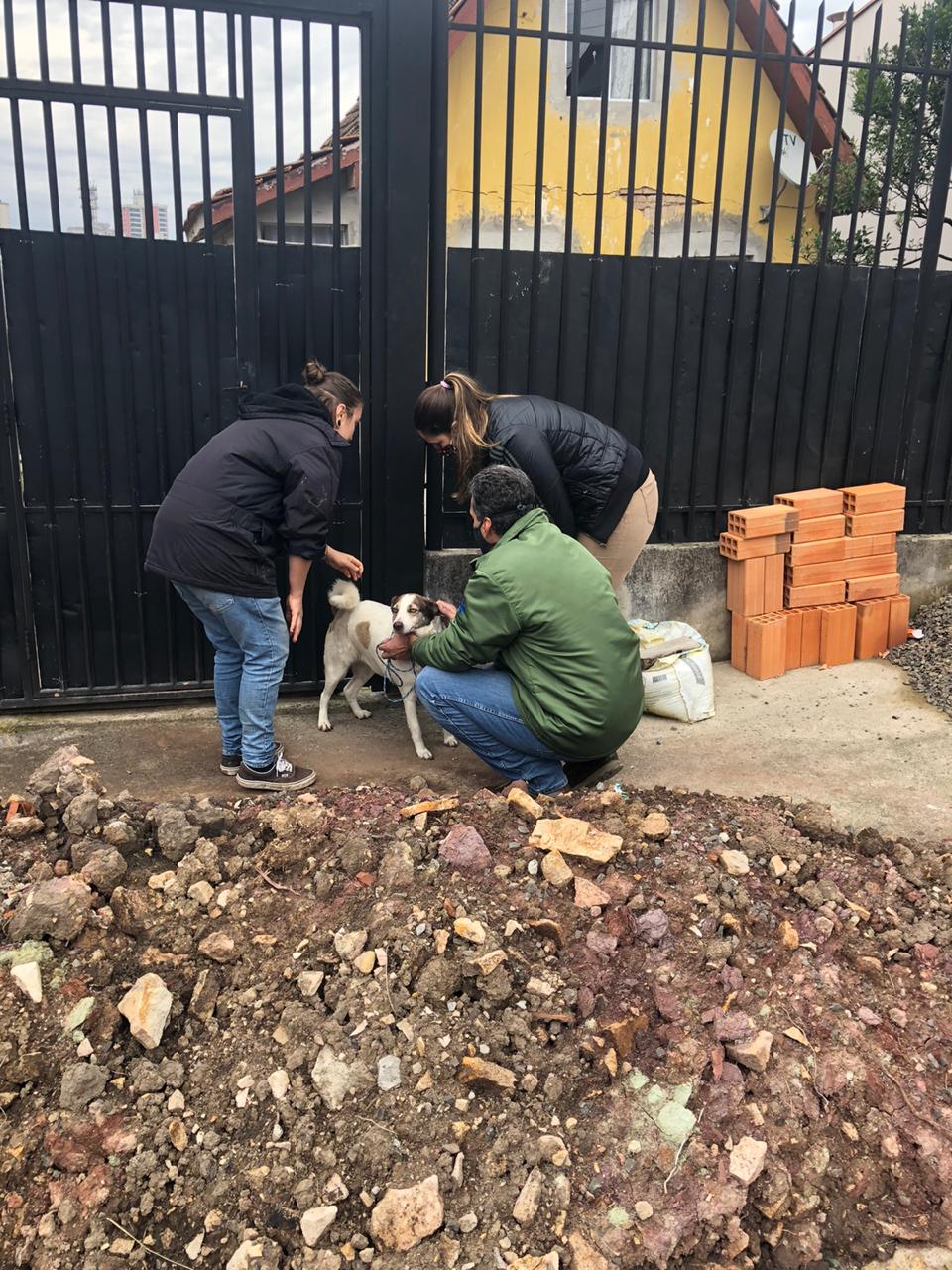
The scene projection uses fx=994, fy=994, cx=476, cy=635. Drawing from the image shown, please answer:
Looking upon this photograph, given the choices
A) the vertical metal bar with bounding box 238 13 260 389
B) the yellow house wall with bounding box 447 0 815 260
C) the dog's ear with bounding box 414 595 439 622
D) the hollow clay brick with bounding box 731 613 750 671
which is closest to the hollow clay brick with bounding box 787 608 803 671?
the hollow clay brick with bounding box 731 613 750 671

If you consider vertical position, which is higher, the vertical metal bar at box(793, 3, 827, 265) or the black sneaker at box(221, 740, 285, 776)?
the vertical metal bar at box(793, 3, 827, 265)

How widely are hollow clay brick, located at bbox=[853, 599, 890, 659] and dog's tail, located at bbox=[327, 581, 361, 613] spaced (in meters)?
3.23

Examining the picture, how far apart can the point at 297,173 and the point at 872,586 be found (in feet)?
13.8

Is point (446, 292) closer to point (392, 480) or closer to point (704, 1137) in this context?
point (392, 480)

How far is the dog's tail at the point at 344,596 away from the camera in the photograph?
17.1ft

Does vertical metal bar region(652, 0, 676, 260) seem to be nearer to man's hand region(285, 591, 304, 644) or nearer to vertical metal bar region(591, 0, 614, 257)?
vertical metal bar region(591, 0, 614, 257)

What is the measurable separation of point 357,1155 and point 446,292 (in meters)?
4.31

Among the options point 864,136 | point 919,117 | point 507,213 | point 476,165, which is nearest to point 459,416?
point 507,213

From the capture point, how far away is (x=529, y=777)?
446cm

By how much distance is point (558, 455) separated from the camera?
16.1 ft

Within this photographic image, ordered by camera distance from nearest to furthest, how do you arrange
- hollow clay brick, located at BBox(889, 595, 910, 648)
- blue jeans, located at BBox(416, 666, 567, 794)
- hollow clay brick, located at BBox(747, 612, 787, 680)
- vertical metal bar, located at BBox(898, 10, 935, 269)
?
blue jeans, located at BBox(416, 666, 567, 794), vertical metal bar, located at BBox(898, 10, 935, 269), hollow clay brick, located at BBox(747, 612, 787, 680), hollow clay brick, located at BBox(889, 595, 910, 648)

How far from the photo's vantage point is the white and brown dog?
4.91 m

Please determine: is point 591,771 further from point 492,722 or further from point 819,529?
point 819,529

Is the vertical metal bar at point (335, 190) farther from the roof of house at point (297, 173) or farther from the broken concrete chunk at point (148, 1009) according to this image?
the broken concrete chunk at point (148, 1009)
